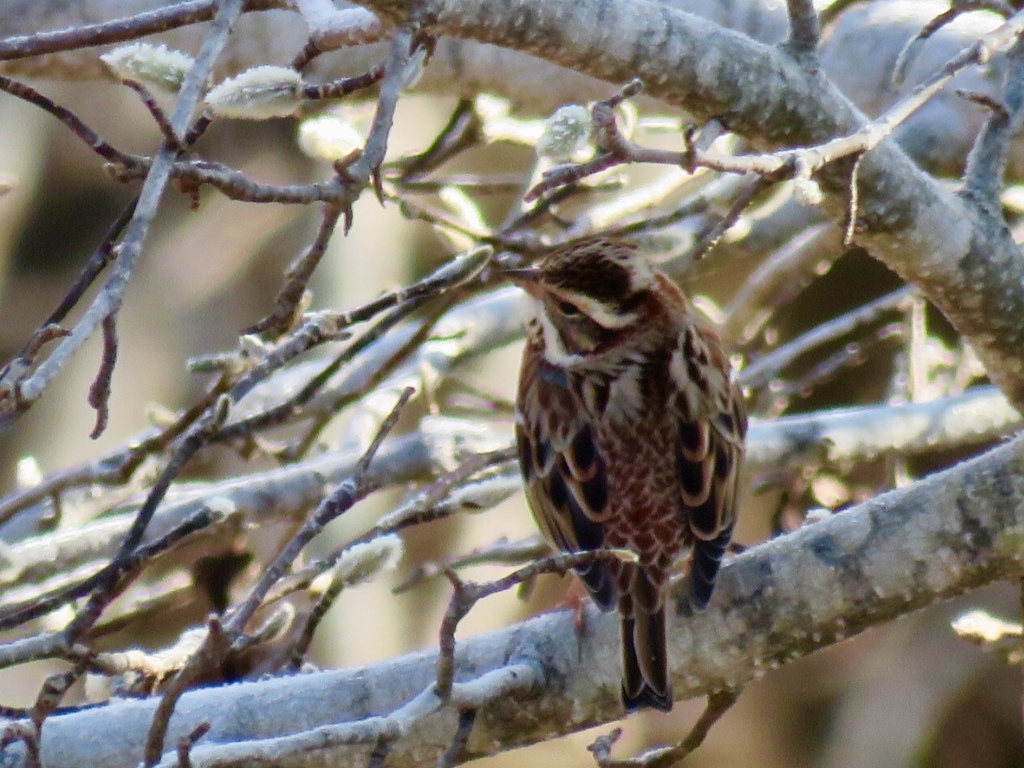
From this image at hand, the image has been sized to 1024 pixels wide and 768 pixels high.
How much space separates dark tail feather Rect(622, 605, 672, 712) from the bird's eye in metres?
1.37

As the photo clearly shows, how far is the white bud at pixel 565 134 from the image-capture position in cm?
300

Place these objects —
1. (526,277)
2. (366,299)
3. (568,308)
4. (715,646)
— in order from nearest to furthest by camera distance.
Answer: (715,646), (526,277), (568,308), (366,299)

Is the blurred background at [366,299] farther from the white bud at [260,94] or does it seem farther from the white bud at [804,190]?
the white bud at [804,190]

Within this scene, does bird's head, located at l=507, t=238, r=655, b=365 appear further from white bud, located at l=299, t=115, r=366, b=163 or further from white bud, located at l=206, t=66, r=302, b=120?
white bud, located at l=206, t=66, r=302, b=120

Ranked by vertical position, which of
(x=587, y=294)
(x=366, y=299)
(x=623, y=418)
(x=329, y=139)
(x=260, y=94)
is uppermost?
(x=260, y=94)

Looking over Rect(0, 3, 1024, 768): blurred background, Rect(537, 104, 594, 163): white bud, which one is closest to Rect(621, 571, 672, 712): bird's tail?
Rect(537, 104, 594, 163): white bud

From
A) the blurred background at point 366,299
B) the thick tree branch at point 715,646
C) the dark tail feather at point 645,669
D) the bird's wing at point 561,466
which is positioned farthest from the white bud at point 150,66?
the blurred background at point 366,299

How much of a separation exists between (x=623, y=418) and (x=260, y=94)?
Answer: 6.20 feet

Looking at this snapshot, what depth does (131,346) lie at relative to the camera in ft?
29.2

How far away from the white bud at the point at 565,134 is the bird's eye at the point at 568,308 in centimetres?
154

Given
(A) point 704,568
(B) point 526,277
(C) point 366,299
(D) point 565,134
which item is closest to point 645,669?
(A) point 704,568

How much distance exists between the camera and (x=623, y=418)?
14.2ft

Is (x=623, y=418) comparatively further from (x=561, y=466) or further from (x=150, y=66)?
(x=150, y=66)

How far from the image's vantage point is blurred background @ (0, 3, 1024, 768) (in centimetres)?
824
